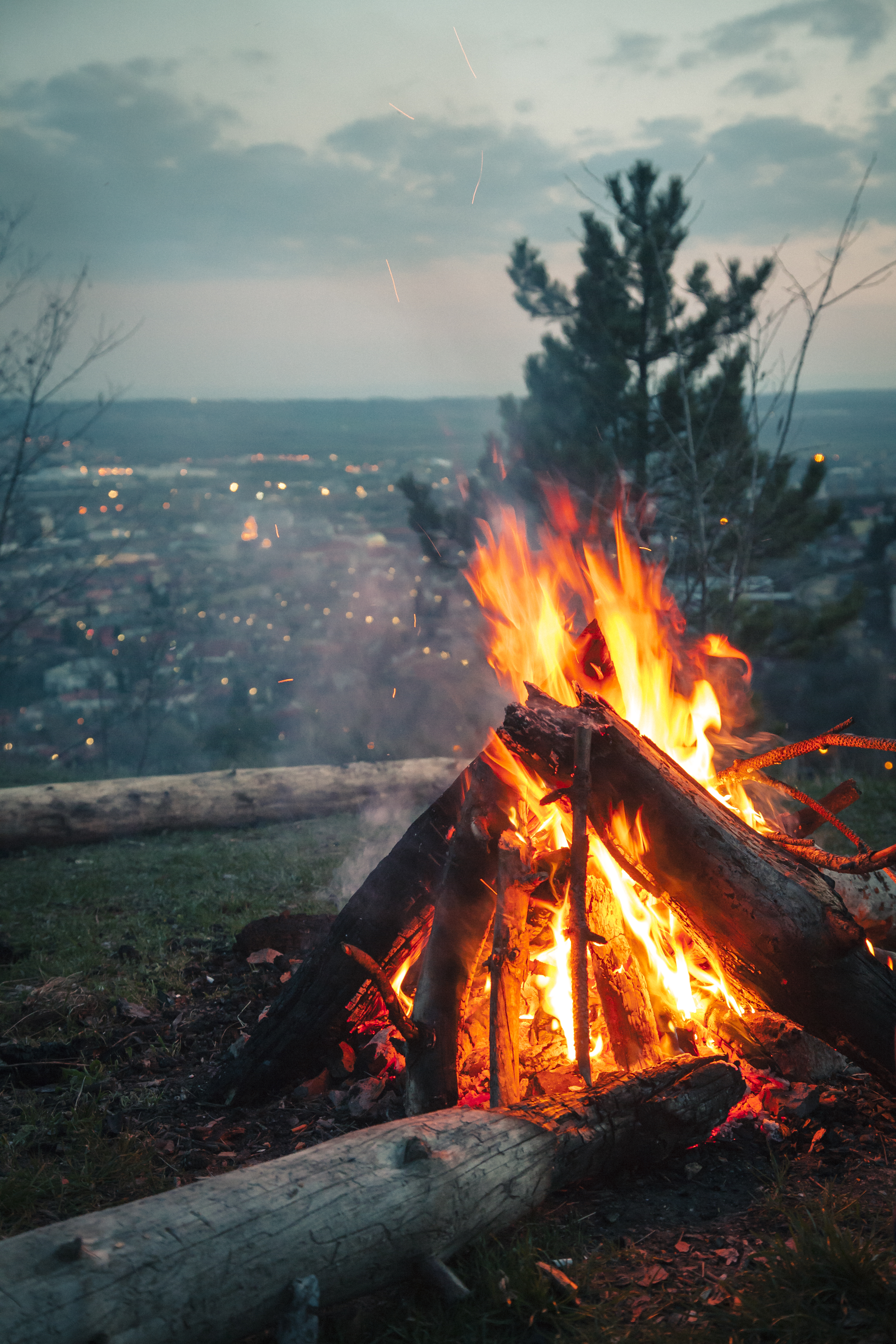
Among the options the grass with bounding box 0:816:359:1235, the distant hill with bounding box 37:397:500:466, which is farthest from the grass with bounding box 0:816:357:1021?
the distant hill with bounding box 37:397:500:466

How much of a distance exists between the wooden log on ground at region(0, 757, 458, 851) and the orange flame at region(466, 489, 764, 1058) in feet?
16.3

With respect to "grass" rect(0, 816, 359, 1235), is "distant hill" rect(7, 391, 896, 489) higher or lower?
higher

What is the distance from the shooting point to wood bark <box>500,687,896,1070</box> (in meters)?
2.75

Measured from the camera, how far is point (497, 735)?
3.31 m

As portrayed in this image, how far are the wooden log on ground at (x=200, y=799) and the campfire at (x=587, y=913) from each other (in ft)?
17.6

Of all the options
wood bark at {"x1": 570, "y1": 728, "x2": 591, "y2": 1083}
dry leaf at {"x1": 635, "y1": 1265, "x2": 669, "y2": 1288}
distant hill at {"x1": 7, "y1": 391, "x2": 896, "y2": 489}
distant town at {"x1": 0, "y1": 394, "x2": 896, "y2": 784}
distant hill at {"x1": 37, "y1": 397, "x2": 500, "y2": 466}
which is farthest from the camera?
distant hill at {"x1": 37, "y1": 397, "x2": 500, "y2": 466}

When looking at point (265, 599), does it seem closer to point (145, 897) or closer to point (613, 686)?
point (145, 897)

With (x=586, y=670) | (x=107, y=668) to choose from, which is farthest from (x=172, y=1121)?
(x=107, y=668)

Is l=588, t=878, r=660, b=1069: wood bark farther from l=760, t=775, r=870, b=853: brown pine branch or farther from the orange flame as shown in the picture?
l=760, t=775, r=870, b=853: brown pine branch

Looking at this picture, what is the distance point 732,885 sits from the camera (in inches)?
112

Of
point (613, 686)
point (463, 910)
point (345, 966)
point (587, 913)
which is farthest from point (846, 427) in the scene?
point (345, 966)

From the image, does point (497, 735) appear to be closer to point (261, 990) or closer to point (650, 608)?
point (650, 608)

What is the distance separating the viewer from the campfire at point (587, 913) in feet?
9.29

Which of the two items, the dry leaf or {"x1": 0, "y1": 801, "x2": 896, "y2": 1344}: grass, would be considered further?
the dry leaf
